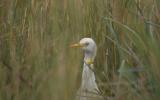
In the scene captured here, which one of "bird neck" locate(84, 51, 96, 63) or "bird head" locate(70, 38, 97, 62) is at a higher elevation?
"bird head" locate(70, 38, 97, 62)

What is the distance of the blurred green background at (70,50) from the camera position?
168 cm

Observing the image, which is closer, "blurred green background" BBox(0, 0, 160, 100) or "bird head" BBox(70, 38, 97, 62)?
"blurred green background" BBox(0, 0, 160, 100)

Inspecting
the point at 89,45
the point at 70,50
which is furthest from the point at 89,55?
the point at 70,50

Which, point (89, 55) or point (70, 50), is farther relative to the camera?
point (89, 55)

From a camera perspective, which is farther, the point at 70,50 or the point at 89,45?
the point at 89,45

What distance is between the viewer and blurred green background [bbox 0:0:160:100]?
5.50 ft

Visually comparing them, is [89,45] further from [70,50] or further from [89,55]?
[70,50]

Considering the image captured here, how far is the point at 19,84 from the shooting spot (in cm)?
182

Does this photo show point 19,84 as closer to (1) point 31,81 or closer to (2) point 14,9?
(1) point 31,81

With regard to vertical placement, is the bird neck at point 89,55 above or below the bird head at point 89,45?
below

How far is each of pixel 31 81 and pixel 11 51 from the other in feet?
1.32

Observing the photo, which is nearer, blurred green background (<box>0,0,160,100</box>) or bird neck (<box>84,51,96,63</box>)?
blurred green background (<box>0,0,160,100</box>)

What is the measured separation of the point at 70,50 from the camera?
5.61 feet

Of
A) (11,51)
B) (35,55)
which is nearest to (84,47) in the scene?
(11,51)
